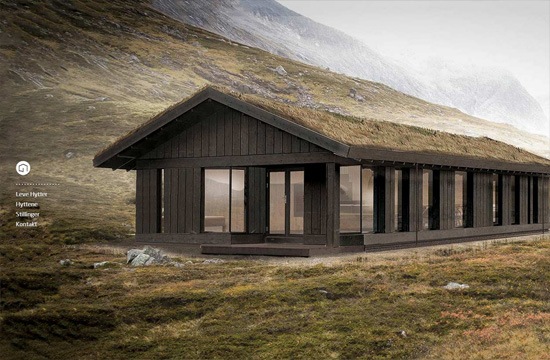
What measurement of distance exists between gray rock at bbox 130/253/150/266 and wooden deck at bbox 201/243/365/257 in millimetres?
3054

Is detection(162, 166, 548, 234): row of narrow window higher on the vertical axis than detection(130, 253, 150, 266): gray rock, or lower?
higher

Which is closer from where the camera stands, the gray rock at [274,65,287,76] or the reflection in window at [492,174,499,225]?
the reflection in window at [492,174,499,225]

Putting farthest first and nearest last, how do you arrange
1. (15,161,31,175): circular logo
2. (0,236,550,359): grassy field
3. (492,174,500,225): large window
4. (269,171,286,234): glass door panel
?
(492,174,500,225): large window < (15,161,31,175): circular logo < (269,171,286,234): glass door panel < (0,236,550,359): grassy field

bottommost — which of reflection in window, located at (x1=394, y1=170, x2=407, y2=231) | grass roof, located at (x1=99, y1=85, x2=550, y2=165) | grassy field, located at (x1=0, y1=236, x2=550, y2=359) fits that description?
grassy field, located at (x1=0, y1=236, x2=550, y2=359)

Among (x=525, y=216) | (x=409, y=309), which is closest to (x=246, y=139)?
(x=409, y=309)

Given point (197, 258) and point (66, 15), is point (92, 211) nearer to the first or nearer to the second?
point (197, 258)

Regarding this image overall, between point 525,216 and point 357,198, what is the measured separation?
14966mm

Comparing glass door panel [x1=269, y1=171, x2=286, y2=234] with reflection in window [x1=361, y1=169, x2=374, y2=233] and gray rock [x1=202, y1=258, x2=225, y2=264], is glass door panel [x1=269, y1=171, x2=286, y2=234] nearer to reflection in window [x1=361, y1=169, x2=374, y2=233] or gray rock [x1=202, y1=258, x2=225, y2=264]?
reflection in window [x1=361, y1=169, x2=374, y2=233]

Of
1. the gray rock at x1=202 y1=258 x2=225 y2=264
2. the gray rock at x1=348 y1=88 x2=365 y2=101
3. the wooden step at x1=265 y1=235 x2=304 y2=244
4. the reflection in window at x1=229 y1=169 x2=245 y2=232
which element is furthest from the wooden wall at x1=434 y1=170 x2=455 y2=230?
the gray rock at x1=348 y1=88 x2=365 y2=101

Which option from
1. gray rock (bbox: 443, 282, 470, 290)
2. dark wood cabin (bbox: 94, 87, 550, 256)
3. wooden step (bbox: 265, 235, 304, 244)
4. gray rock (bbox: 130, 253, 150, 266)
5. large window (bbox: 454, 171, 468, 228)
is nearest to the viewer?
gray rock (bbox: 443, 282, 470, 290)

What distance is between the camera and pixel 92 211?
51844 mm

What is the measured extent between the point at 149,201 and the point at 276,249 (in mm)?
7554

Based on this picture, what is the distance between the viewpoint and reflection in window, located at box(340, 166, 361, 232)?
28094 mm

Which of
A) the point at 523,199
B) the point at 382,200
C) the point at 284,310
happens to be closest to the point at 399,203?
the point at 382,200
